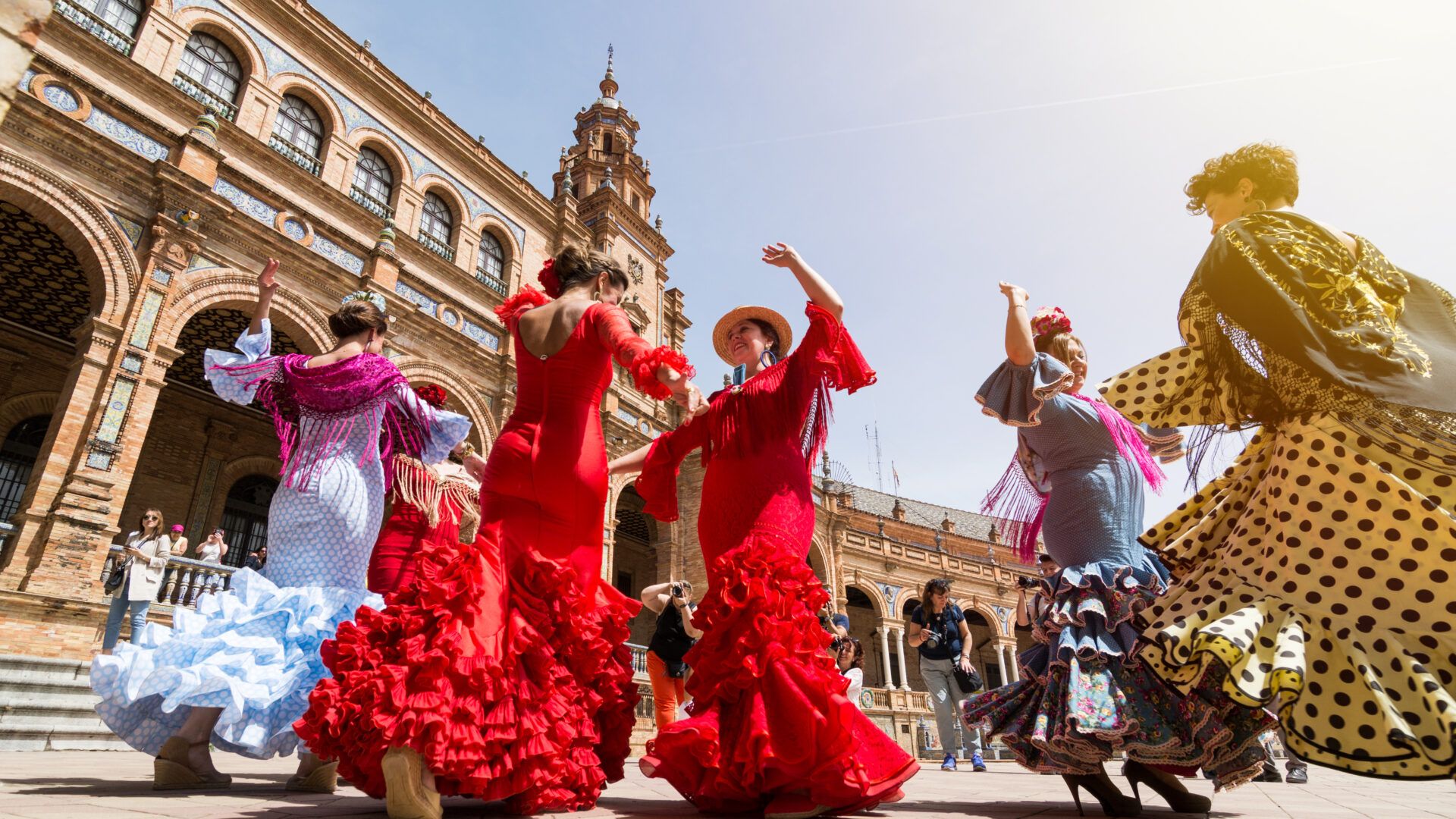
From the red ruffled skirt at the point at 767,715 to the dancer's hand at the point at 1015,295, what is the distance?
3.76 feet

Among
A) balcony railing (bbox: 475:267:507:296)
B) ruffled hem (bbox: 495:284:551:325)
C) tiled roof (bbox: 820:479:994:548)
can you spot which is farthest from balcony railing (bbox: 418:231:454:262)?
tiled roof (bbox: 820:479:994:548)

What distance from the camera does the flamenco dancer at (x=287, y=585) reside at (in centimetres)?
238

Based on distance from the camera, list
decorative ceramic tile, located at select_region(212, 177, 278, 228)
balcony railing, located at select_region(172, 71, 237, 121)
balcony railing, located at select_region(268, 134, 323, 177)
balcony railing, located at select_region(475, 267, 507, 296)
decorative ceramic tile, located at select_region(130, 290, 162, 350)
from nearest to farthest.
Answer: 1. decorative ceramic tile, located at select_region(130, 290, 162, 350)
2. decorative ceramic tile, located at select_region(212, 177, 278, 228)
3. balcony railing, located at select_region(172, 71, 237, 121)
4. balcony railing, located at select_region(268, 134, 323, 177)
5. balcony railing, located at select_region(475, 267, 507, 296)

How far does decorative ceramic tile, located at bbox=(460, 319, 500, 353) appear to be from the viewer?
13766 millimetres

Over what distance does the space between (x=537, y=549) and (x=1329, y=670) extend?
6.52 feet

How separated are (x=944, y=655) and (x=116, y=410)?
971cm

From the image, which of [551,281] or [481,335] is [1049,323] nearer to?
[551,281]

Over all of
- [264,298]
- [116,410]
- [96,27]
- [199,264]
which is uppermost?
[96,27]

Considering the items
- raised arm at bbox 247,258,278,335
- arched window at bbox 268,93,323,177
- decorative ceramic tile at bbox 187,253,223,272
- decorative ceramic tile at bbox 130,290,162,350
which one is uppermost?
arched window at bbox 268,93,323,177

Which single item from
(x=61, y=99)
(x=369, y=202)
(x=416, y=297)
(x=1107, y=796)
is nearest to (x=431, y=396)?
(x=1107, y=796)

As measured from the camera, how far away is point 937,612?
259 inches

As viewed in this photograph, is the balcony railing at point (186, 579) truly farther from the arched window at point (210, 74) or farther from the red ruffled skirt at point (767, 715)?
the red ruffled skirt at point (767, 715)

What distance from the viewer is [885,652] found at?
23.7 m

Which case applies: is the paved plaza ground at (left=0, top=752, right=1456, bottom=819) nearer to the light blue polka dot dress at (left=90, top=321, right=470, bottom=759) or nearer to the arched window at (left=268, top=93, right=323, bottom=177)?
the light blue polka dot dress at (left=90, top=321, right=470, bottom=759)
